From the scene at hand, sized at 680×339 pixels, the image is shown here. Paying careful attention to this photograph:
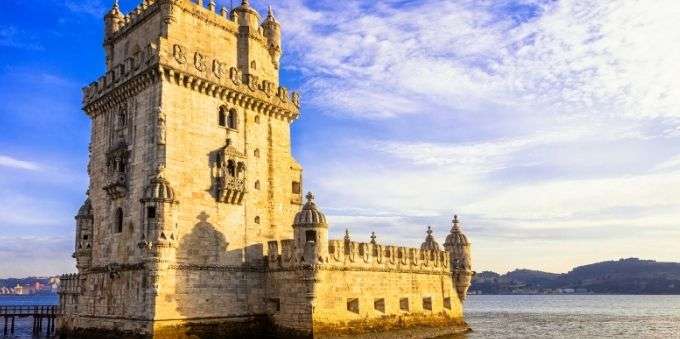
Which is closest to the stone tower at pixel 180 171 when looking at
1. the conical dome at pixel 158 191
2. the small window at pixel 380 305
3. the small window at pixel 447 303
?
the conical dome at pixel 158 191

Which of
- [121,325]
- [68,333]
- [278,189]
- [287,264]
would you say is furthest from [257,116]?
[68,333]

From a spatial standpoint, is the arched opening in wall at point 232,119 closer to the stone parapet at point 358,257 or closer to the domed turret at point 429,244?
the stone parapet at point 358,257

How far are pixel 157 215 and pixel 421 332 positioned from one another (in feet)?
69.0

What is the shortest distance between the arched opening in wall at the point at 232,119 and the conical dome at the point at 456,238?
850 inches

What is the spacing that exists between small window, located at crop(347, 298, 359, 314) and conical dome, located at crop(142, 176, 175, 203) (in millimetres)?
12719

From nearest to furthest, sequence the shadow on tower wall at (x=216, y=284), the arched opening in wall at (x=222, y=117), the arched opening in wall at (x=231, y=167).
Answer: the shadow on tower wall at (x=216, y=284)
the arched opening in wall at (x=231, y=167)
the arched opening in wall at (x=222, y=117)

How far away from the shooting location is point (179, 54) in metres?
33.2

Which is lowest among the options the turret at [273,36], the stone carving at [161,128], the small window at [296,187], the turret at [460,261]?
the turret at [460,261]

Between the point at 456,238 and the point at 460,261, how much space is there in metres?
1.89

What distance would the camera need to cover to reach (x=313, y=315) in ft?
109

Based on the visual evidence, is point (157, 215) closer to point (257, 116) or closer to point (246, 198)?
point (246, 198)

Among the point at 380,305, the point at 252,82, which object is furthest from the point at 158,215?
the point at 380,305

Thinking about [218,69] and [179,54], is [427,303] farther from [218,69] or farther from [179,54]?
[179,54]

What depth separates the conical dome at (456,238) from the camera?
4843 centimetres
